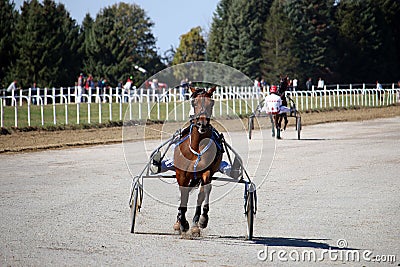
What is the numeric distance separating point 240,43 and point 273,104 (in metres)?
53.8

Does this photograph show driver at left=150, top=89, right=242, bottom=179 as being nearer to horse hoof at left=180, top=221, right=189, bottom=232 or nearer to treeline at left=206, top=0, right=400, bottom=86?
horse hoof at left=180, top=221, right=189, bottom=232

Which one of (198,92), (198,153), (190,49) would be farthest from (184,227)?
(190,49)

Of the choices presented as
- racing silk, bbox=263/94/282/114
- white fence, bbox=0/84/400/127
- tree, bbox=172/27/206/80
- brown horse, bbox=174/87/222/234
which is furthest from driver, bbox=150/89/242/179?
tree, bbox=172/27/206/80

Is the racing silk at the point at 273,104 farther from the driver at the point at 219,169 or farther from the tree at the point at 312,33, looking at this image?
the tree at the point at 312,33

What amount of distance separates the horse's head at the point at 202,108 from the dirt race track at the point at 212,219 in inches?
Answer: 46.6

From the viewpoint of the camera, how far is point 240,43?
77125 millimetres

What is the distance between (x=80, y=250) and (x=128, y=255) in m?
0.52

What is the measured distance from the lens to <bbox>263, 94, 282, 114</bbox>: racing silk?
23.9 m

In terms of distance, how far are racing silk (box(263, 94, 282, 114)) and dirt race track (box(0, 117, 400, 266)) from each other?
22.1 feet

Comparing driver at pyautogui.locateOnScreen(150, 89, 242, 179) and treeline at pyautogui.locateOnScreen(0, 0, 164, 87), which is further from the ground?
treeline at pyautogui.locateOnScreen(0, 0, 164, 87)

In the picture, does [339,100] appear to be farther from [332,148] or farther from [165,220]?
[165,220]

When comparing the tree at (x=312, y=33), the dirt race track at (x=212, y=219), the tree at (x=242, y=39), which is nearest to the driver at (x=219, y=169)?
the dirt race track at (x=212, y=219)

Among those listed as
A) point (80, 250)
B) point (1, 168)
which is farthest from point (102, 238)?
point (1, 168)

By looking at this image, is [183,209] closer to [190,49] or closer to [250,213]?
[250,213]
